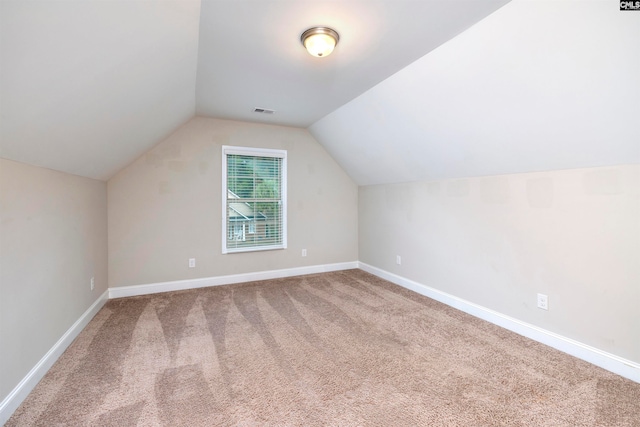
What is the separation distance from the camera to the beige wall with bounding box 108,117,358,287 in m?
3.66

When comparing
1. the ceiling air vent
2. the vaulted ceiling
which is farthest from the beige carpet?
the ceiling air vent

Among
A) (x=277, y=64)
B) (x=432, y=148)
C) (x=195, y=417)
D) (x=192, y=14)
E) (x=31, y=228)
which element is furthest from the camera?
(x=432, y=148)

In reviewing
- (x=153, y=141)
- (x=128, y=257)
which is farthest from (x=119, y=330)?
(x=153, y=141)

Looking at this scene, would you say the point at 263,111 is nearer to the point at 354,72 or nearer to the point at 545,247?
the point at 354,72

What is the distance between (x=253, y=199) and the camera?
435 cm

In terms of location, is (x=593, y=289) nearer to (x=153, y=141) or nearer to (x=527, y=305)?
(x=527, y=305)

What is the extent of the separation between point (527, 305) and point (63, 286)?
3.96m

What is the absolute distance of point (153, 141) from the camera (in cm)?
348

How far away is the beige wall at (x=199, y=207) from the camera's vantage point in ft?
12.0

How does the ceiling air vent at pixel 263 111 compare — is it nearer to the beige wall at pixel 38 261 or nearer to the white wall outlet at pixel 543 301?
the beige wall at pixel 38 261

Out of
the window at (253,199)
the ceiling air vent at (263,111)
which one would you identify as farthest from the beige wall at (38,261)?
the ceiling air vent at (263,111)

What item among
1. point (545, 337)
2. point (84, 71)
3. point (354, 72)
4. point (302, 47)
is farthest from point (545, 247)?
point (84, 71)

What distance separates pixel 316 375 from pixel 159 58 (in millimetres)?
2454

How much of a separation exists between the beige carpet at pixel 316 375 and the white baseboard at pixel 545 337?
0.26ft
